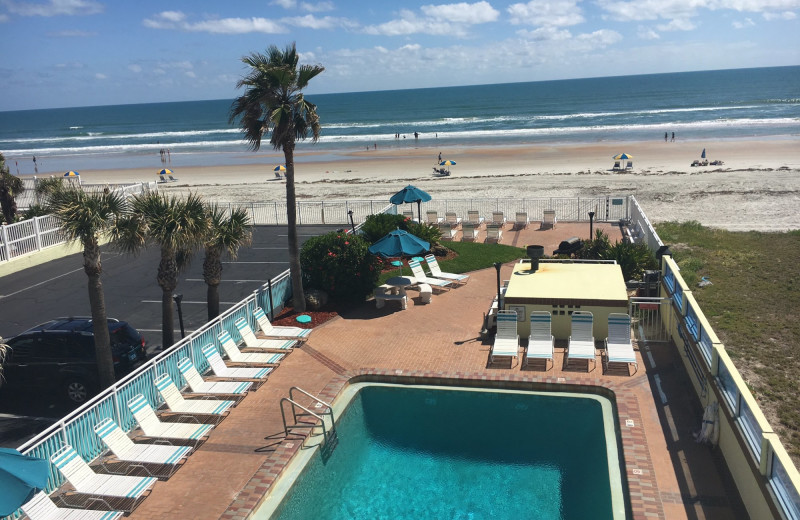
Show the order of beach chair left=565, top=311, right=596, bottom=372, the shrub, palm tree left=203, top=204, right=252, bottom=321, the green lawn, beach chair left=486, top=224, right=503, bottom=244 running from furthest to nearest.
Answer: beach chair left=486, top=224, right=503, bottom=244, the shrub, palm tree left=203, top=204, right=252, bottom=321, beach chair left=565, top=311, right=596, bottom=372, the green lawn

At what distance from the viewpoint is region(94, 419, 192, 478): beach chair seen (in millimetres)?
9820

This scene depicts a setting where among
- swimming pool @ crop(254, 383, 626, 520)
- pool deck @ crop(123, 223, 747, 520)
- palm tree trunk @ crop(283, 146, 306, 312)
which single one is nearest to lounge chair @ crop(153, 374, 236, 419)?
pool deck @ crop(123, 223, 747, 520)

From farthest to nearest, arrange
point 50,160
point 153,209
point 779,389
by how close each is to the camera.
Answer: point 50,160
point 153,209
point 779,389

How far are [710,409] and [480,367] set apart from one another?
182 inches

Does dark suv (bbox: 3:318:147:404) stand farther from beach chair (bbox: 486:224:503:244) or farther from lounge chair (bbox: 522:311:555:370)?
beach chair (bbox: 486:224:503:244)

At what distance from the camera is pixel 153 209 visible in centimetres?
1273

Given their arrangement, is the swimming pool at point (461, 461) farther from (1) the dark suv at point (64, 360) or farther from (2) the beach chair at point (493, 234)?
(2) the beach chair at point (493, 234)

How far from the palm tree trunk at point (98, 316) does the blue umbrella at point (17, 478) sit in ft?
15.3

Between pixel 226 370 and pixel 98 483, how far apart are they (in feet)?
13.2

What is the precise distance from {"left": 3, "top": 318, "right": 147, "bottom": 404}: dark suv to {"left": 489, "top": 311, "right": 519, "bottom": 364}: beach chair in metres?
7.74

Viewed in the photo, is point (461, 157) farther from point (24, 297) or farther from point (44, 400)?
point (44, 400)

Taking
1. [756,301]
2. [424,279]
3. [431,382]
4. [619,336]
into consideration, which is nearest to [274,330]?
[431,382]

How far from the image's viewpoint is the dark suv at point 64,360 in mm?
12664

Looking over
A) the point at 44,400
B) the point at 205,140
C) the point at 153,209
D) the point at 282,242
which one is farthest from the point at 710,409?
the point at 205,140
